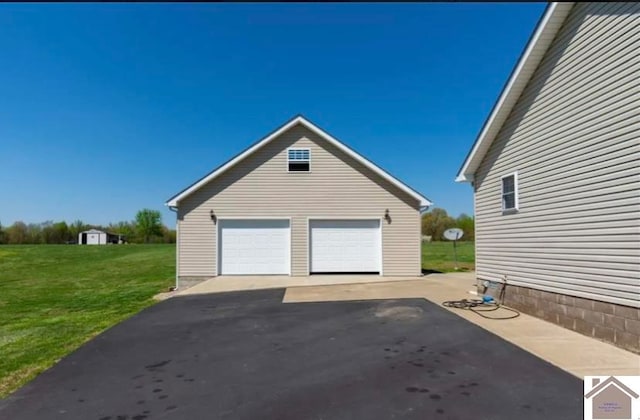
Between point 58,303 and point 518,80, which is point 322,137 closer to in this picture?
point 518,80

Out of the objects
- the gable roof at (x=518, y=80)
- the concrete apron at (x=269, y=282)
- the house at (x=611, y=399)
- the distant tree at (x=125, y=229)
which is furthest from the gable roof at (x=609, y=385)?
the distant tree at (x=125, y=229)

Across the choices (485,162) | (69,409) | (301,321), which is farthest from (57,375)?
(485,162)

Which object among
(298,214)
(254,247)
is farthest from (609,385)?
(254,247)

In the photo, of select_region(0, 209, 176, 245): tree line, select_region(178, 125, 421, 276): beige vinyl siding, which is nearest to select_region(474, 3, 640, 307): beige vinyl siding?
select_region(178, 125, 421, 276): beige vinyl siding

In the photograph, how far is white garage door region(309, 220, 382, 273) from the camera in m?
14.7

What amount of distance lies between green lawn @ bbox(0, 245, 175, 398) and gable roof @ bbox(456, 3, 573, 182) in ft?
29.4

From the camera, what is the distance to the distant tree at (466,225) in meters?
48.3

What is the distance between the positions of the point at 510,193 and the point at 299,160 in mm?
7945

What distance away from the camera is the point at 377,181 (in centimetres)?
1483

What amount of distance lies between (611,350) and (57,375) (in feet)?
23.1

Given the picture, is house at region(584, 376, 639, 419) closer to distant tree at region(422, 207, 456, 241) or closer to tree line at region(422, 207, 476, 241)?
tree line at region(422, 207, 476, 241)

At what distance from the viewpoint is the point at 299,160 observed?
14867 millimetres

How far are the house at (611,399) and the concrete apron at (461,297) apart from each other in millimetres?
267

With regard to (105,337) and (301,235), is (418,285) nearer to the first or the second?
(301,235)
